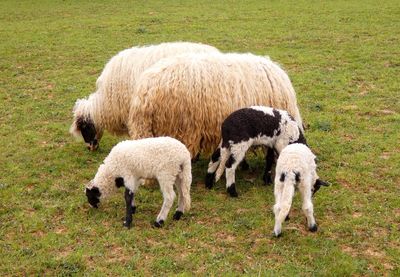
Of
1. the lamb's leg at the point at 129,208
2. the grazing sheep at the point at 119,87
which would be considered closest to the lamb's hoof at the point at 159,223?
the lamb's leg at the point at 129,208

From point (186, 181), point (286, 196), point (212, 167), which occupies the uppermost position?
point (286, 196)

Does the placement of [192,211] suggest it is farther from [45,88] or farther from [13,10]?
[13,10]

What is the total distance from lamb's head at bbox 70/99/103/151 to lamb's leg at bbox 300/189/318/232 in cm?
451

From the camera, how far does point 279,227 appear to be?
20.7 ft

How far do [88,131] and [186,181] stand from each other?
11.4 feet

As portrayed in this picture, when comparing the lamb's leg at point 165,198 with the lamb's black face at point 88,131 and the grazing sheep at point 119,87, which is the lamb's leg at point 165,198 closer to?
the grazing sheep at point 119,87

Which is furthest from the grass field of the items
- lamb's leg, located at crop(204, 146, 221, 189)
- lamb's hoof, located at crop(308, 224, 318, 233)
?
lamb's leg, located at crop(204, 146, 221, 189)

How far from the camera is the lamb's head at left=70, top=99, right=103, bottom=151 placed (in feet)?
31.1

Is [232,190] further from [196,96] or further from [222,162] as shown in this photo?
[196,96]

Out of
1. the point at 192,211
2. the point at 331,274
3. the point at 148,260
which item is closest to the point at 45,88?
the point at 192,211

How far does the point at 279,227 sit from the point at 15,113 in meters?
7.75

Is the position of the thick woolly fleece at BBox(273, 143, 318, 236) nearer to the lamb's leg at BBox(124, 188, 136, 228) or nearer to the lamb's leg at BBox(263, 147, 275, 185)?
the lamb's leg at BBox(263, 147, 275, 185)

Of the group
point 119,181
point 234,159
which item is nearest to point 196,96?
point 234,159

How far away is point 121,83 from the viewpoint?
29.1 feet
